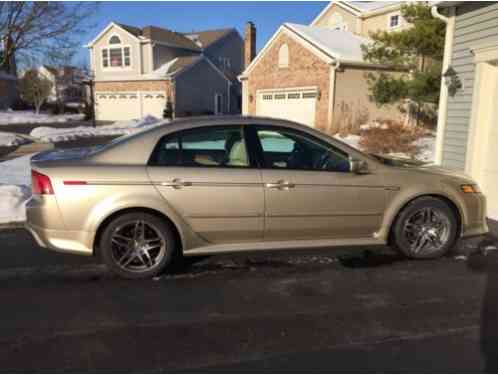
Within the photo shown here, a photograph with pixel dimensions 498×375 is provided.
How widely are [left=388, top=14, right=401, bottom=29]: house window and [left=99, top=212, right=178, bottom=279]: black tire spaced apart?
69.9 ft

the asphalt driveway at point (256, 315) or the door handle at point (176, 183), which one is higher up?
the door handle at point (176, 183)

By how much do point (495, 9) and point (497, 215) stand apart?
3296mm

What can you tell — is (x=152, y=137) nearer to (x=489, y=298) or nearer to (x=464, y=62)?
(x=489, y=298)

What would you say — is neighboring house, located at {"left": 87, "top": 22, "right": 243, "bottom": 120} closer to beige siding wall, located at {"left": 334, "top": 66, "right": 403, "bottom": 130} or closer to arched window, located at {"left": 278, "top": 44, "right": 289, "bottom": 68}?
arched window, located at {"left": 278, "top": 44, "right": 289, "bottom": 68}

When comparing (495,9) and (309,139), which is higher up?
(495,9)

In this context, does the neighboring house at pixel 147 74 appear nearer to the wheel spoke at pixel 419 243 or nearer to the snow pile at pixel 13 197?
the snow pile at pixel 13 197

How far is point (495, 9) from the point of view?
6352mm

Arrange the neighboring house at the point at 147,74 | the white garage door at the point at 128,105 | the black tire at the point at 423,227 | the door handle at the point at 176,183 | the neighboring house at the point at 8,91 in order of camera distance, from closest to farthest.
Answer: the door handle at the point at 176,183
the black tire at the point at 423,227
the neighboring house at the point at 147,74
the white garage door at the point at 128,105
the neighboring house at the point at 8,91

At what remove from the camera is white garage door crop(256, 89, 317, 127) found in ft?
61.5

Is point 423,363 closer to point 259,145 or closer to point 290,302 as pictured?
point 290,302

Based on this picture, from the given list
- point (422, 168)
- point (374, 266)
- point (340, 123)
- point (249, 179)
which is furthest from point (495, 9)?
point (340, 123)

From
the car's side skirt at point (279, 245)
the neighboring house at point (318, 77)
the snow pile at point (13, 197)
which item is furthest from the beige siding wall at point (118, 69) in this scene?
the car's side skirt at point (279, 245)

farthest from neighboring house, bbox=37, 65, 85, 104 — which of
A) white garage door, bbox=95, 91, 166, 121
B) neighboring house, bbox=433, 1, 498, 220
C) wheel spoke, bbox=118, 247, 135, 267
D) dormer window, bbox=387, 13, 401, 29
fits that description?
wheel spoke, bbox=118, 247, 135, 267

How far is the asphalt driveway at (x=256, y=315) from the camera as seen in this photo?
2709mm
